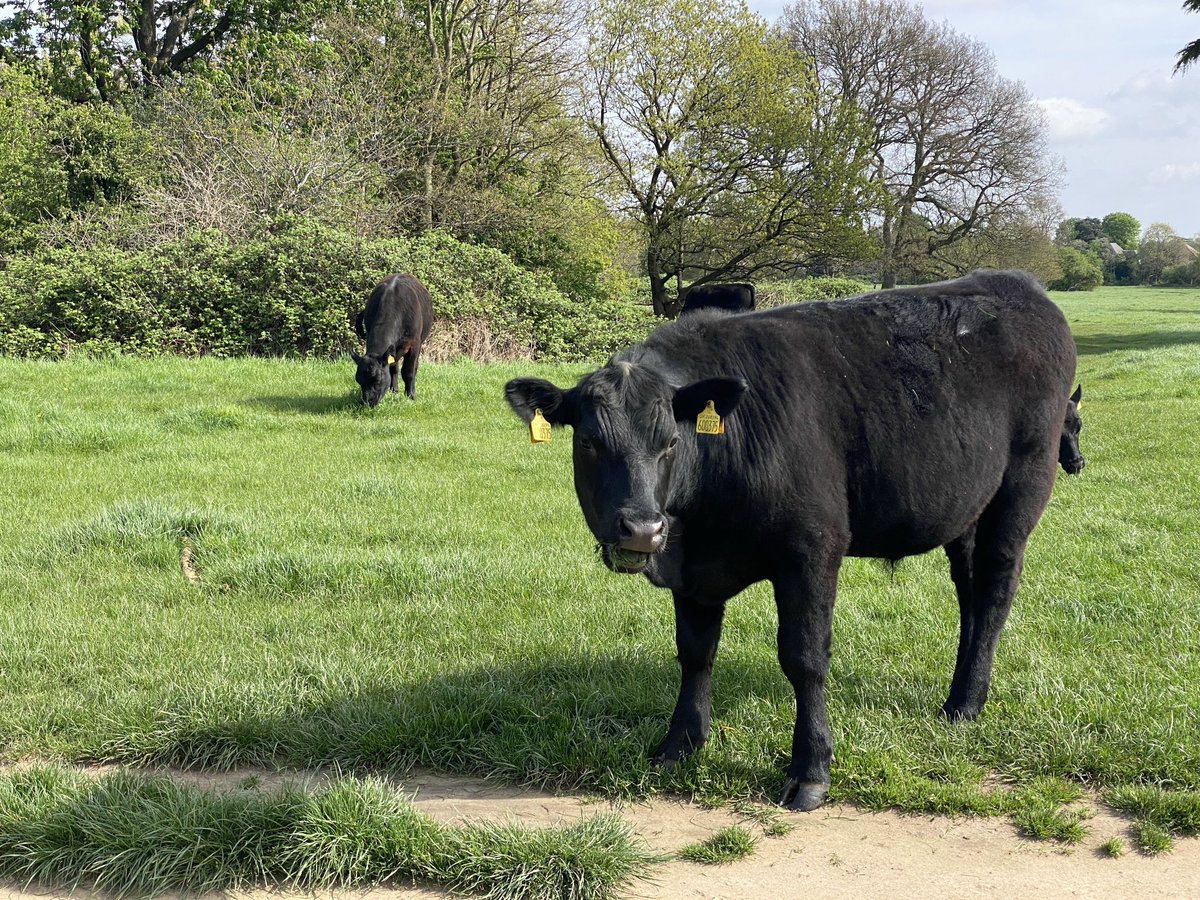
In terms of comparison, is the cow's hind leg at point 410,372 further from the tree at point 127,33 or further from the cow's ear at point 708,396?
the tree at point 127,33

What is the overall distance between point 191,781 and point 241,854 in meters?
0.85

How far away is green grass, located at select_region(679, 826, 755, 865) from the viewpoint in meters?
3.93

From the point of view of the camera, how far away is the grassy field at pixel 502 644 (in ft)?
15.4

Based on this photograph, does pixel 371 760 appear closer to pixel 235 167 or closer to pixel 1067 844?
pixel 1067 844

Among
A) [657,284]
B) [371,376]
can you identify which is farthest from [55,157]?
[657,284]

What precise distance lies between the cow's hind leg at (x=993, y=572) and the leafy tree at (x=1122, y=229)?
413 ft

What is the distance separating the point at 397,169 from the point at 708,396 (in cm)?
2525

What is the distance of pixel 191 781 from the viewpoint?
4.63 meters

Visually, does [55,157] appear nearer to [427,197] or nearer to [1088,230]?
[427,197]

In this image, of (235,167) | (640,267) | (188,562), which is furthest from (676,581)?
(640,267)

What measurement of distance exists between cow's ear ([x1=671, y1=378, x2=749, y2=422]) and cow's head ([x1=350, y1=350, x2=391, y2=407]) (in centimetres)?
1149

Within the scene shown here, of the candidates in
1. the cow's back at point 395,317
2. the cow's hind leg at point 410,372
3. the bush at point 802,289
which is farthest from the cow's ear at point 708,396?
the bush at point 802,289

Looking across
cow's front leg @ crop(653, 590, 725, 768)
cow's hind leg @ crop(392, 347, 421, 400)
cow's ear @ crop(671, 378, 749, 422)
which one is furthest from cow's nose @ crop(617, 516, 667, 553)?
cow's hind leg @ crop(392, 347, 421, 400)

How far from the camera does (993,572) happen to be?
5195 millimetres
